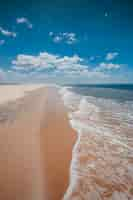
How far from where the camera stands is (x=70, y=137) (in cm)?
570

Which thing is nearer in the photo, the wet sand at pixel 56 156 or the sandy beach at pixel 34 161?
the sandy beach at pixel 34 161

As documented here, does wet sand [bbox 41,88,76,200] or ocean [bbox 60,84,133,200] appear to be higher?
wet sand [bbox 41,88,76,200]

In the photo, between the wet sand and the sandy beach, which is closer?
the sandy beach

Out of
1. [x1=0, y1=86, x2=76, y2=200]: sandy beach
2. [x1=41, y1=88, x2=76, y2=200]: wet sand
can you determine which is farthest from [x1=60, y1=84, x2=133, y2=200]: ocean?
[x1=0, y1=86, x2=76, y2=200]: sandy beach

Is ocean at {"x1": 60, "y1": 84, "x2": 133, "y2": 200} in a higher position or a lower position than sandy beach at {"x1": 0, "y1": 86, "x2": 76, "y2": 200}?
lower

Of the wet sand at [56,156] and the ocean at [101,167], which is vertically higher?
the wet sand at [56,156]

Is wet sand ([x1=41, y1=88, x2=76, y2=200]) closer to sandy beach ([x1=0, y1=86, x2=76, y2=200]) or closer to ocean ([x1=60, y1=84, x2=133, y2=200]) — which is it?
sandy beach ([x1=0, y1=86, x2=76, y2=200])

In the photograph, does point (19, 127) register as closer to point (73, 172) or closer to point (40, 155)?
point (40, 155)

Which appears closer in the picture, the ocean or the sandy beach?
the sandy beach

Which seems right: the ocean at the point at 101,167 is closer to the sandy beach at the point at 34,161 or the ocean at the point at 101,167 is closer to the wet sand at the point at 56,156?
the wet sand at the point at 56,156

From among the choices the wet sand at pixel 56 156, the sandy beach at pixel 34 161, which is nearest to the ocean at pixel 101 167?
the wet sand at pixel 56 156

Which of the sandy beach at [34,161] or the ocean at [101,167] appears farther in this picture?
the ocean at [101,167]

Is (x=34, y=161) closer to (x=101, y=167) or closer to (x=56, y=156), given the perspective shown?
(x=56, y=156)

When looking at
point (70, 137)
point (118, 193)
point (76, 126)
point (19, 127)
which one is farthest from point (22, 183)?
Result: point (76, 126)
